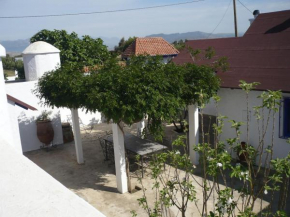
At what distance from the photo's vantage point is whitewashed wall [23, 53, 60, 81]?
14523mm

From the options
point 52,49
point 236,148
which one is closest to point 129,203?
point 236,148

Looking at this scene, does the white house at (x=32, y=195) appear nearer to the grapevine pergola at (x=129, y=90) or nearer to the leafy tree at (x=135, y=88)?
the grapevine pergola at (x=129, y=90)

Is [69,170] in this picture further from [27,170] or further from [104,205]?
[27,170]

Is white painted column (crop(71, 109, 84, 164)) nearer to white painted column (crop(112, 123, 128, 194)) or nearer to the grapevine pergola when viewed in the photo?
the grapevine pergola

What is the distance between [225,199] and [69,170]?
8.90 m

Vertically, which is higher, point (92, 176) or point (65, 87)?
point (65, 87)

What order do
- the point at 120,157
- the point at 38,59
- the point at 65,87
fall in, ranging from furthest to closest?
the point at 38,59
the point at 65,87
the point at 120,157

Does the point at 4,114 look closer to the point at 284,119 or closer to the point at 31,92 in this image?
the point at 284,119

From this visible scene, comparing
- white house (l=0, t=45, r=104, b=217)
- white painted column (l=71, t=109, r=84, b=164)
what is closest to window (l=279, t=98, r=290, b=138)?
white painted column (l=71, t=109, r=84, b=164)

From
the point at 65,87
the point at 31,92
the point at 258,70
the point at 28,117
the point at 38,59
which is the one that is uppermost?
the point at 38,59

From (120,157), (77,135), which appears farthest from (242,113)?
(77,135)

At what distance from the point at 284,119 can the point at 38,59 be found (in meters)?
11.0

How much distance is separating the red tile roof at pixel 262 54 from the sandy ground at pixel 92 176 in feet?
12.6

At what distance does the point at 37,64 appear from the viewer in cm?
1455
